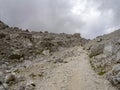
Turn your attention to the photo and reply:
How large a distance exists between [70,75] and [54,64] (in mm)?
5880

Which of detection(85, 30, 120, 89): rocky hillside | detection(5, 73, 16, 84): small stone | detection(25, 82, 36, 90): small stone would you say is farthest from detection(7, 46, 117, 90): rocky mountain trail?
detection(5, 73, 16, 84): small stone

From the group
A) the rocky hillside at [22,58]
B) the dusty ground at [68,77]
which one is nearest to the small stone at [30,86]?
the rocky hillside at [22,58]

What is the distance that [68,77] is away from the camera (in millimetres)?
25016

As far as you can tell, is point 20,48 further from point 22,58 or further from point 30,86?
point 30,86

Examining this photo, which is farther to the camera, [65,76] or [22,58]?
[22,58]

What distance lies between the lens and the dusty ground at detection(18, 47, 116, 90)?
72.9ft

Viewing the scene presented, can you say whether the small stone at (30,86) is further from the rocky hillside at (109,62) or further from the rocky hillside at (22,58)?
the rocky hillside at (109,62)

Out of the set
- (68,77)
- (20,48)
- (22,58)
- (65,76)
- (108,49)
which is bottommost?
(68,77)

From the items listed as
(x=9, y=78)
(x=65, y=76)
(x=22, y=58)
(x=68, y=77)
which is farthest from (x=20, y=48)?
(x=68, y=77)

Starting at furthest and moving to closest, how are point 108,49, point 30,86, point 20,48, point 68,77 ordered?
point 20,48, point 108,49, point 68,77, point 30,86

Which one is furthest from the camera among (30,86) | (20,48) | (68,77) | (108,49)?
(20,48)

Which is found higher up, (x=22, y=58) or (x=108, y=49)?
(x=22, y=58)

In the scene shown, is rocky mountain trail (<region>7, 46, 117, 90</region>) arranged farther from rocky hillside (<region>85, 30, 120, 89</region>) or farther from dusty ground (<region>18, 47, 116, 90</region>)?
rocky hillside (<region>85, 30, 120, 89</region>)

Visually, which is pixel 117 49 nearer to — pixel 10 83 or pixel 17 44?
pixel 10 83
